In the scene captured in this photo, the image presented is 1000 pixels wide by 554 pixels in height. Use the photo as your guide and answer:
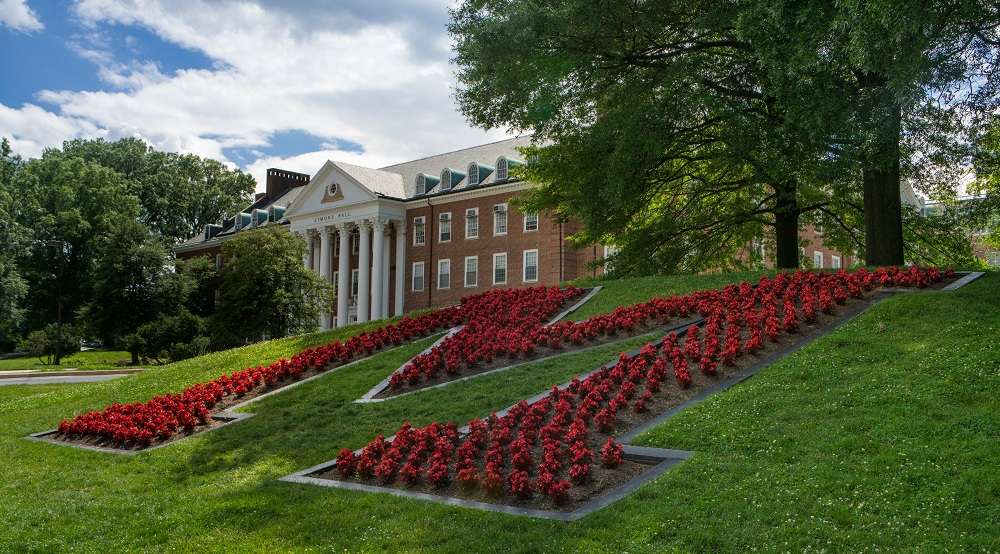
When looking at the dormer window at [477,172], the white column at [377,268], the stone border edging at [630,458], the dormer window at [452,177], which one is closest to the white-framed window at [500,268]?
the dormer window at [477,172]

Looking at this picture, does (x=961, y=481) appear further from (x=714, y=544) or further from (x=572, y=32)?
(x=572, y=32)

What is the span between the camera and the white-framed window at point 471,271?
1892 inches

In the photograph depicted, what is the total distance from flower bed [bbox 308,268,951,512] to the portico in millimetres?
39489

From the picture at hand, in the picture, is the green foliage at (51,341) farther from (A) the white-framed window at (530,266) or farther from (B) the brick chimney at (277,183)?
(A) the white-framed window at (530,266)

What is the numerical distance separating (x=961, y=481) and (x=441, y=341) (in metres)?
10.4

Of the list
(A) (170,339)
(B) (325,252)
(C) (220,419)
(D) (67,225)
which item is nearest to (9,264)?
(A) (170,339)

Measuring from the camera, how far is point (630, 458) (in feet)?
26.5

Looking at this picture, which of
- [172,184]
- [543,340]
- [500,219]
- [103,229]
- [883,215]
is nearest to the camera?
[543,340]

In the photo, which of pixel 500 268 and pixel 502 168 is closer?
pixel 500 268

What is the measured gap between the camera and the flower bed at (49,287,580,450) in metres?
12.6

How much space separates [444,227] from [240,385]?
117 ft

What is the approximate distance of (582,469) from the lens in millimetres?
7551

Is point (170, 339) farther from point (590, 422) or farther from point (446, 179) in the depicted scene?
point (590, 422)

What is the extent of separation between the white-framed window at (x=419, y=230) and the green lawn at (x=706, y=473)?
3940 cm
